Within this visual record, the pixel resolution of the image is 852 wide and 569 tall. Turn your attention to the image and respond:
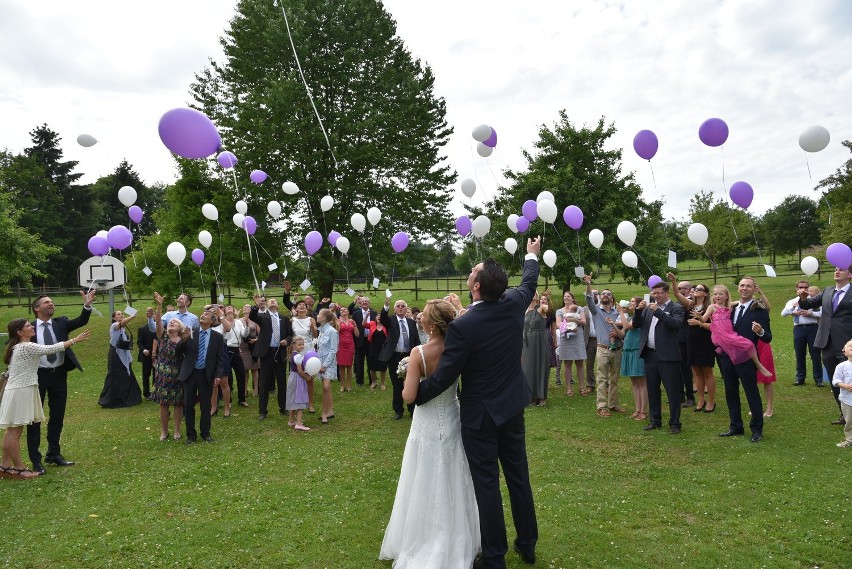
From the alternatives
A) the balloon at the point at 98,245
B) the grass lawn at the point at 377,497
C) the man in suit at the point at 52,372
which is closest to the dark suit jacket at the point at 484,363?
the grass lawn at the point at 377,497

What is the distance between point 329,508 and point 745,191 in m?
8.21

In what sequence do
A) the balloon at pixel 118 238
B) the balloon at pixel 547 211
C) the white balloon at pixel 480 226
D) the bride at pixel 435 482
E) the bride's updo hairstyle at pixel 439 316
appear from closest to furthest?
the bride at pixel 435 482
the bride's updo hairstyle at pixel 439 316
the balloon at pixel 547 211
the balloon at pixel 118 238
the white balloon at pixel 480 226

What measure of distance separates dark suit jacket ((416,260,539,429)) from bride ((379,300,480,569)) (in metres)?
0.15

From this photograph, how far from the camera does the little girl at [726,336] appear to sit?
695 cm

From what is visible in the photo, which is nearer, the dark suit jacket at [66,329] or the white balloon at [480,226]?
the dark suit jacket at [66,329]

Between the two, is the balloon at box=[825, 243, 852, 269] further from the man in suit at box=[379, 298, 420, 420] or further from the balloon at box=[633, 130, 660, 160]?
the man in suit at box=[379, 298, 420, 420]

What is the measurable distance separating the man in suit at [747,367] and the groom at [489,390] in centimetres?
452

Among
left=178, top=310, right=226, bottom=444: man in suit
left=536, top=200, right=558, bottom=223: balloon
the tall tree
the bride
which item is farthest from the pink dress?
the tall tree

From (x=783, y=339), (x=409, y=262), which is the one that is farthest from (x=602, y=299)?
(x=409, y=262)

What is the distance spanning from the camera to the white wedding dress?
3881 mm

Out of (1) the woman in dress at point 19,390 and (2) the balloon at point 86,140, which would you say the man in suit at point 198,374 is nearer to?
(1) the woman in dress at point 19,390

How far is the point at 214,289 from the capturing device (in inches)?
846

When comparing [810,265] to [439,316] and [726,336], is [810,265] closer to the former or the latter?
[726,336]

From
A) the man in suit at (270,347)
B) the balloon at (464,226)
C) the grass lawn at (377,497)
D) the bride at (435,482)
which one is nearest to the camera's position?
the bride at (435,482)
